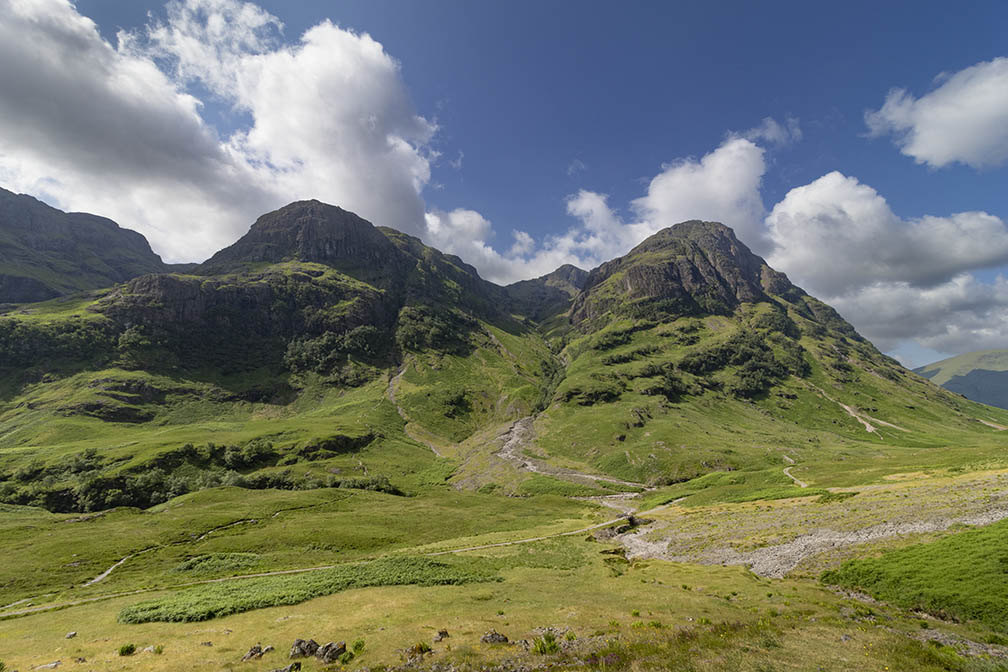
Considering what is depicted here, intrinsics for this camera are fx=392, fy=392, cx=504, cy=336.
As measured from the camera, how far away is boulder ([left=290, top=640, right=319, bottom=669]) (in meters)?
23.3

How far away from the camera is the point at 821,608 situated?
103 ft

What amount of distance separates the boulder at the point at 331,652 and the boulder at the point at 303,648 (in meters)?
0.76

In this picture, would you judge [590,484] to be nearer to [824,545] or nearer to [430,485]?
[430,485]

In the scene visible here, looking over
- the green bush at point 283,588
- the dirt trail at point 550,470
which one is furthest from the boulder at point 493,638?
the dirt trail at point 550,470

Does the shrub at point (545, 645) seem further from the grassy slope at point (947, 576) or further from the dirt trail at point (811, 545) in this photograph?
the dirt trail at point (811, 545)

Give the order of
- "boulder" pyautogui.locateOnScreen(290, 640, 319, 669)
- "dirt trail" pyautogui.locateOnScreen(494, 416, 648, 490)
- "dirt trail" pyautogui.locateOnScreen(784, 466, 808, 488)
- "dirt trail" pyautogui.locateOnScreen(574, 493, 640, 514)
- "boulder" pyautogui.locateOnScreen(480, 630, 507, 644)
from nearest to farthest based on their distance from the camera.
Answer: "boulder" pyautogui.locateOnScreen(290, 640, 319, 669)
"boulder" pyautogui.locateOnScreen(480, 630, 507, 644)
"dirt trail" pyautogui.locateOnScreen(784, 466, 808, 488)
"dirt trail" pyautogui.locateOnScreen(574, 493, 640, 514)
"dirt trail" pyautogui.locateOnScreen(494, 416, 648, 490)

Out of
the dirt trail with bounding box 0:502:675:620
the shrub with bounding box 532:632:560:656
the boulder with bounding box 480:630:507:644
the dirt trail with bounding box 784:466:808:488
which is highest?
the shrub with bounding box 532:632:560:656

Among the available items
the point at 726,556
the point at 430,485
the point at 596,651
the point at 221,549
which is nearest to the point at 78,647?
the point at 596,651

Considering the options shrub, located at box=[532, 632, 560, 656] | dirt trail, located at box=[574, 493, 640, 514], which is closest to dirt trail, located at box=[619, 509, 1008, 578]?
shrub, located at box=[532, 632, 560, 656]

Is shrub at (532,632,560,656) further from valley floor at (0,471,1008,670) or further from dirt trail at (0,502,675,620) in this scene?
dirt trail at (0,502,675,620)

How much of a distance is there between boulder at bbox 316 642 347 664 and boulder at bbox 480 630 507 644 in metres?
8.37

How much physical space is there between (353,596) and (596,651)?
25590 mm

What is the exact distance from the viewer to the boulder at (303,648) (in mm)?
23266

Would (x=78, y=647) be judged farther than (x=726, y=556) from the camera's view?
No
